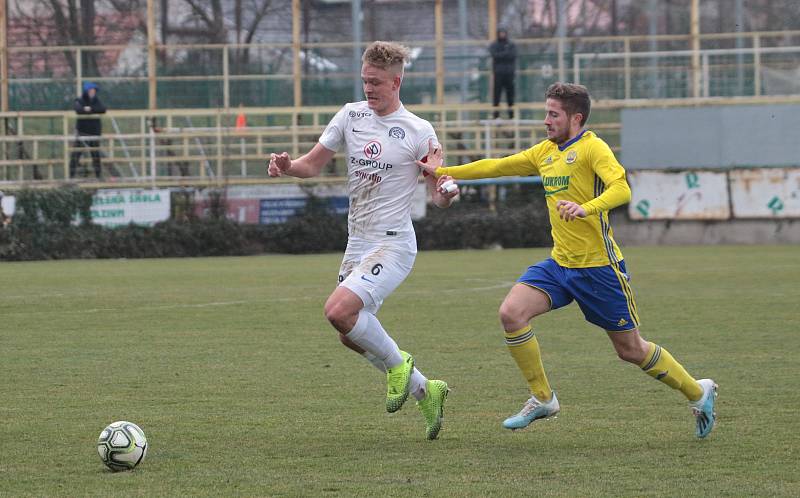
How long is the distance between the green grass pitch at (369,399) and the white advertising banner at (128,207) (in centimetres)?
827

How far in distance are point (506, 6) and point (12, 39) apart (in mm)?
14215

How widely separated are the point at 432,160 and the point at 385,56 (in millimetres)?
607

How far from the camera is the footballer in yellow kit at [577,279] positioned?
6719mm

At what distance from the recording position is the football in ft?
18.5

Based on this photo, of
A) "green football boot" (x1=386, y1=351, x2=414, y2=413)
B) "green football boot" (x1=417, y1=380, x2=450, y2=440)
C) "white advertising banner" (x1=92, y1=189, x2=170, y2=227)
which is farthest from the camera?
"white advertising banner" (x1=92, y1=189, x2=170, y2=227)

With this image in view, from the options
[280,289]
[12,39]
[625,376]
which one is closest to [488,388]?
[625,376]

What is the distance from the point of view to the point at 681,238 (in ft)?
79.0

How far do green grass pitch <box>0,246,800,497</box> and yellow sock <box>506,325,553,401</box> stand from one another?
216 millimetres

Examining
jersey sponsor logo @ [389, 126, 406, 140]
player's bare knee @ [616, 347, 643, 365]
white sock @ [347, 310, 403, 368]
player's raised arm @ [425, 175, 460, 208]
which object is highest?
jersey sponsor logo @ [389, 126, 406, 140]

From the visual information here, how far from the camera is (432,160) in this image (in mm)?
6961

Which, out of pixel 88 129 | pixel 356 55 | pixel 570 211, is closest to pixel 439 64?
pixel 356 55

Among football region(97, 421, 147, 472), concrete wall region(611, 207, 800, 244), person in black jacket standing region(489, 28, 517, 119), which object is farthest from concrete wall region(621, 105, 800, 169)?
football region(97, 421, 147, 472)

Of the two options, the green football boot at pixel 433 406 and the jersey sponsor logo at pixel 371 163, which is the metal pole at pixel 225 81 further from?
the green football boot at pixel 433 406

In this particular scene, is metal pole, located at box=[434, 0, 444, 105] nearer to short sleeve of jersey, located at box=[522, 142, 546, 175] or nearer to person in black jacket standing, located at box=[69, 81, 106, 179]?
person in black jacket standing, located at box=[69, 81, 106, 179]
